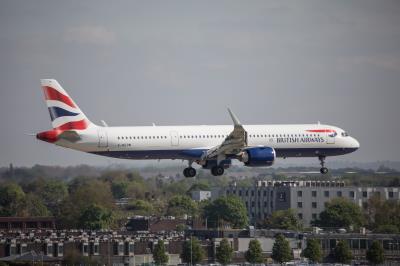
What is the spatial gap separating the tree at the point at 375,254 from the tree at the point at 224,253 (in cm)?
1534

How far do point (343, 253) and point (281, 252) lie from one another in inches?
290

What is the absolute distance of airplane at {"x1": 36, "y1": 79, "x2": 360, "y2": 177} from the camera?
12758 centimetres

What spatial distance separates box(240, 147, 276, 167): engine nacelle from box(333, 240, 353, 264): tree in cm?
2003

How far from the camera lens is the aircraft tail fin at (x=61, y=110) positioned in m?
128

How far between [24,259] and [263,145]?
27334 millimetres

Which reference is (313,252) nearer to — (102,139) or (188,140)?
(188,140)

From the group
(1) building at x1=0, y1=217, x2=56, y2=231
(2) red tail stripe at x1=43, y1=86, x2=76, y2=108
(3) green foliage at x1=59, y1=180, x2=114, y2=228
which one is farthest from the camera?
(3) green foliage at x1=59, y1=180, x2=114, y2=228

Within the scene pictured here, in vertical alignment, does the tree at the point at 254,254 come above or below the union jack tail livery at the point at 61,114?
below

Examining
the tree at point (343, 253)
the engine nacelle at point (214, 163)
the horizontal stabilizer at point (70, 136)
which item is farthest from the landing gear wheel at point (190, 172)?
the tree at point (343, 253)

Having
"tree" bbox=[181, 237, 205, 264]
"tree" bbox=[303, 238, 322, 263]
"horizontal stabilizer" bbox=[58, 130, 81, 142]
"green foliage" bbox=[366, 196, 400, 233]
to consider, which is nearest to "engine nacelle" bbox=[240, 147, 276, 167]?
"tree" bbox=[181, 237, 205, 264]

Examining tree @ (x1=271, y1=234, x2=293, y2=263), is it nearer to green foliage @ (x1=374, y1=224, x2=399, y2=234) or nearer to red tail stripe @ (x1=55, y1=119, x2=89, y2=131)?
red tail stripe @ (x1=55, y1=119, x2=89, y2=131)

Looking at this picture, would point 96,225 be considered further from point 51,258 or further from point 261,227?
point 51,258

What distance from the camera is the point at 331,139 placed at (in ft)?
451

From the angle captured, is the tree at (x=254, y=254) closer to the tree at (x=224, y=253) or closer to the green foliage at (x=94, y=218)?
the tree at (x=224, y=253)
